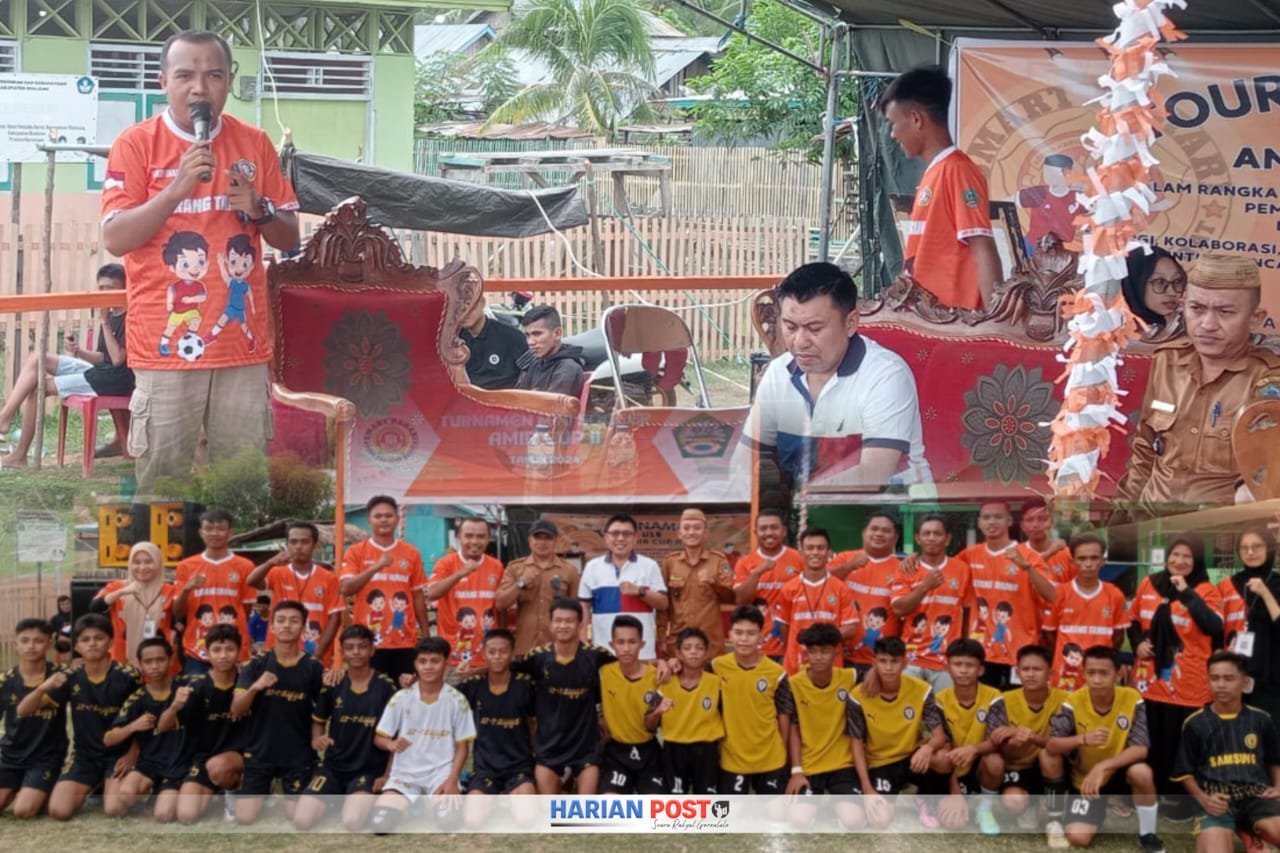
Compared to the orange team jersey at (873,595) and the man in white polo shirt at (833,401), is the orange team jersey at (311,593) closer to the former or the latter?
the man in white polo shirt at (833,401)

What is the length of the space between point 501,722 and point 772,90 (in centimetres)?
911

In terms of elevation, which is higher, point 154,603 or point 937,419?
point 937,419

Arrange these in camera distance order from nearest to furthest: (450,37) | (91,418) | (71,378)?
(91,418)
(71,378)
(450,37)

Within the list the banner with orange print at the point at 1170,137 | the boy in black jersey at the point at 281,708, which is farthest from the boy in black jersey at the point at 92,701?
the banner with orange print at the point at 1170,137

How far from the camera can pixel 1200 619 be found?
5.09m

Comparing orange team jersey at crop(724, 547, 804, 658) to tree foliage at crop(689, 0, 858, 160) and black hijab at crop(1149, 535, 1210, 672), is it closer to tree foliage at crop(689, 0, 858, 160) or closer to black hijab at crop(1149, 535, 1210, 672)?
black hijab at crop(1149, 535, 1210, 672)

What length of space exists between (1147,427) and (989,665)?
89 cm

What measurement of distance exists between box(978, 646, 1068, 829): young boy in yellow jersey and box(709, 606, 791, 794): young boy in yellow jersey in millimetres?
608

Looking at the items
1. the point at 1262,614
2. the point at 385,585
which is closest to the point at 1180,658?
the point at 1262,614

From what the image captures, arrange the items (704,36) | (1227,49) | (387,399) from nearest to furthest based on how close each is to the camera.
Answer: (387,399), (1227,49), (704,36)

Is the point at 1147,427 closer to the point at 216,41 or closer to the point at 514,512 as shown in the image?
the point at 514,512

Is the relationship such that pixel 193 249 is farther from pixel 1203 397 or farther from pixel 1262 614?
pixel 1262 614

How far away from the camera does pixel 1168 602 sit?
16.9 ft

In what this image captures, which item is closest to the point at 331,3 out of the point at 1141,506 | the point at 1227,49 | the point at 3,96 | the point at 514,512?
the point at 3,96
